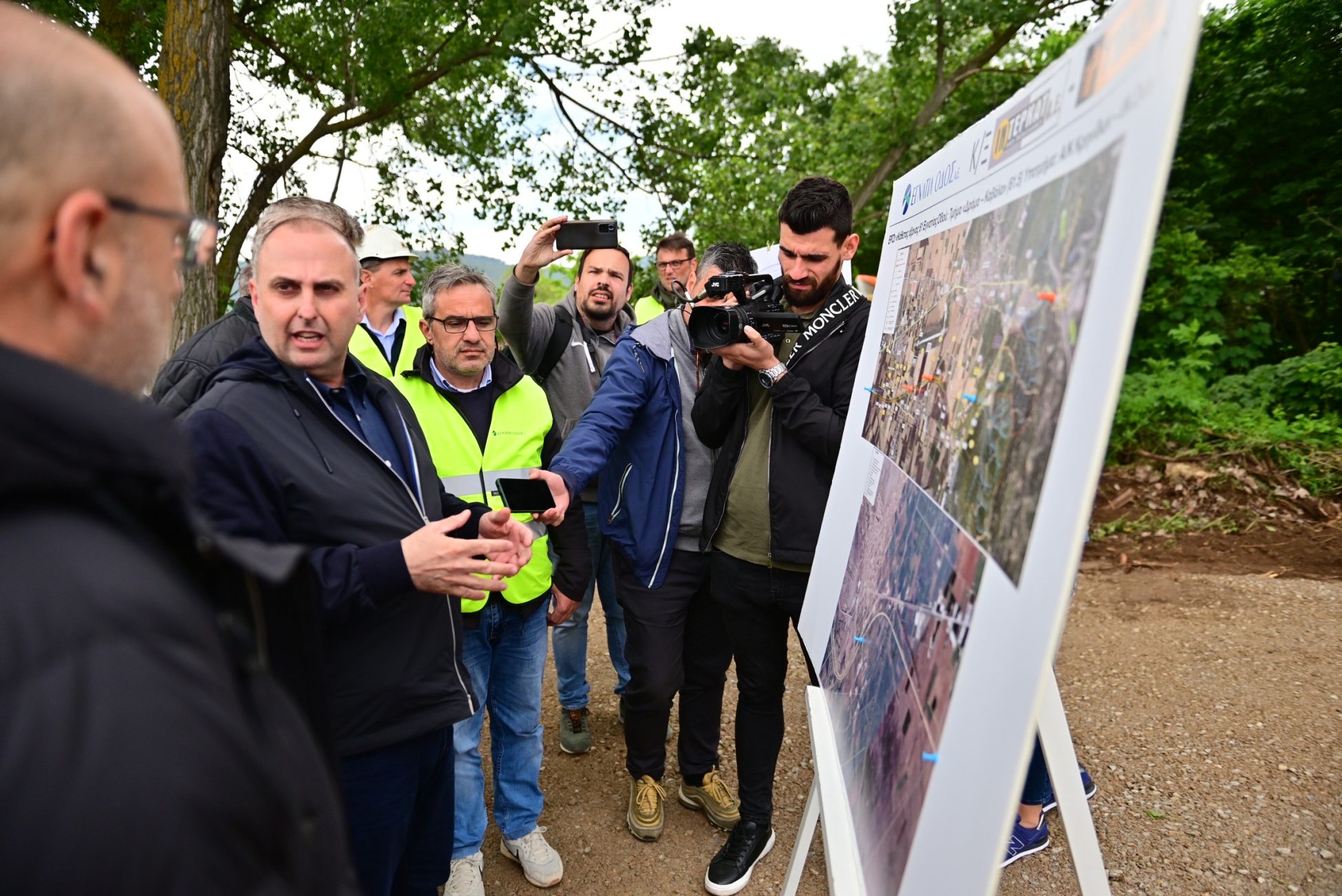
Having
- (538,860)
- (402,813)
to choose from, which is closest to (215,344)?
(402,813)

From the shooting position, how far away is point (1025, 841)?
314 centimetres

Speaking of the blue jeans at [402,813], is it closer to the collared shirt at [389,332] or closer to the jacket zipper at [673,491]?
the jacket zipper at [673,491]

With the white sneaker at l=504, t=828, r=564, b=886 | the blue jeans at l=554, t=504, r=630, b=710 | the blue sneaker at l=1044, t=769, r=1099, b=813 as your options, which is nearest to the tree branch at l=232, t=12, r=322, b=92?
the blue jeans at l=554, t=504, r=630, b=710

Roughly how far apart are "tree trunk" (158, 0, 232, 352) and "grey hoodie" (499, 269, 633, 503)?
10.4 feet

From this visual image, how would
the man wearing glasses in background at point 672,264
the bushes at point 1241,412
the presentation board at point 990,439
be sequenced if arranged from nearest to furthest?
the presentation board at point 990,439 → the man wearing glasses in background at point 672,264 → the bushes at point 1241,412

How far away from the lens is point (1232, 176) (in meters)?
10.3

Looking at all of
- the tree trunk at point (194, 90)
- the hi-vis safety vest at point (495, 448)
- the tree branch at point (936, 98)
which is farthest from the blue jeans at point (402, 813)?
the tree branch at point (936, 98)

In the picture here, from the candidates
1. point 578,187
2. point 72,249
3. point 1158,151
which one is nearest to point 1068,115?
point 1158,151

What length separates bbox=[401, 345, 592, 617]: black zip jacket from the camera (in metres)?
2.89

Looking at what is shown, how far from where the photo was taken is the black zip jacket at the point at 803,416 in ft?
8.84

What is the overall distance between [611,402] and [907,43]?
25.5 feet

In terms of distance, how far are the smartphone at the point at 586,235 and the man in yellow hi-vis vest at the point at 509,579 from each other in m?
0.65

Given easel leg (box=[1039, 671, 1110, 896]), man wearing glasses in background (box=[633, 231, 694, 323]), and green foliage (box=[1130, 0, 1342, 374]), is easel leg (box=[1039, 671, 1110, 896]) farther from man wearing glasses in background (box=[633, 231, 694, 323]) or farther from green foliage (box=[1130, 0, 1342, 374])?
green foliage (box=[1130, 0, 1342, 374])

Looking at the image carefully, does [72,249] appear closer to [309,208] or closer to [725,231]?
[309,208]
